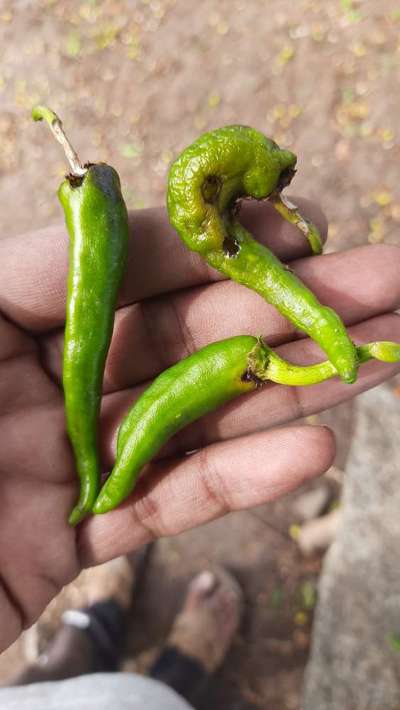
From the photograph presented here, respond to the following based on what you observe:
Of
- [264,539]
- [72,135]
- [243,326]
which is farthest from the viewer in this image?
[72,135]

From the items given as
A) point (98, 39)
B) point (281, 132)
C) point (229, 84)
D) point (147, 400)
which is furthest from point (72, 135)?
point (147, 400)

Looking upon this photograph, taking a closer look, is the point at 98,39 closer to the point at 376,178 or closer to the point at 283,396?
the point at 376,178

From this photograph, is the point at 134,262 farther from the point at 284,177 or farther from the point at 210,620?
the point at 210,620

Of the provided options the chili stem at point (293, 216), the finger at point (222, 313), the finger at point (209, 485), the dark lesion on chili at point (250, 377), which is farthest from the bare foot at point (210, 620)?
the chili stem at point (293, 216)

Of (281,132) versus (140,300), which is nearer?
(140,300)

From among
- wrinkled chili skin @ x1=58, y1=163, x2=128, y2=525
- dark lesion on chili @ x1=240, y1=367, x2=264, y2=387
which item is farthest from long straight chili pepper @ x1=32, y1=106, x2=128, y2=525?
dark lesion on chili @ x1=240, y1=367, x2=264, y2=387

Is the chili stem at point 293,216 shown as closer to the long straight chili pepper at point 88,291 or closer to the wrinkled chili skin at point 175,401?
the wrinkled chili skin at point 175,401

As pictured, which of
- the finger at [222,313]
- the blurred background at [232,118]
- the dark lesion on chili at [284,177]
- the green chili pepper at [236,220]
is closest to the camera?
the green chili pepper at [236,220]
